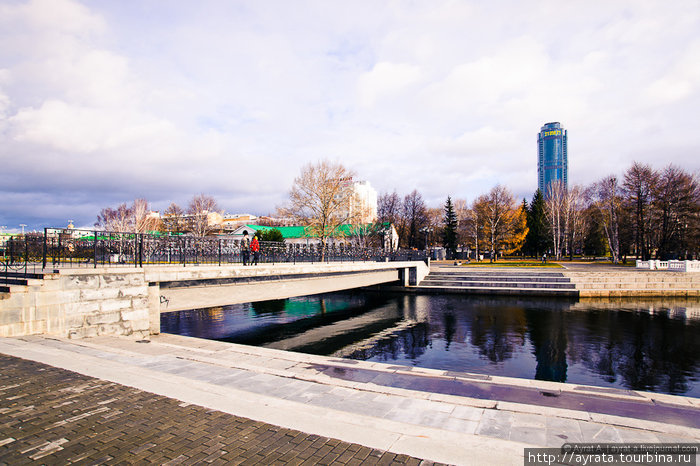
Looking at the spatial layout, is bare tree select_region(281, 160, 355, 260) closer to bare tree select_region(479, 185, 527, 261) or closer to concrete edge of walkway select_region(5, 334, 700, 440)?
bare tree select_region(479, 185, 527, 261)

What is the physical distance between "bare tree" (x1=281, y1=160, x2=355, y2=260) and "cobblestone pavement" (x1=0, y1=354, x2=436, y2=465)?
129 feet

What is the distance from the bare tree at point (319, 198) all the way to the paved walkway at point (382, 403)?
36838 millimetres

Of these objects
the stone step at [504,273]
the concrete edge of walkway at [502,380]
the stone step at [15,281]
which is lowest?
the stone step at [504,273]

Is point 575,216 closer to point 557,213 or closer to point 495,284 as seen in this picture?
point 557,213

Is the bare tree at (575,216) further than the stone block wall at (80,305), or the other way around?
the bare tree at (575,216)

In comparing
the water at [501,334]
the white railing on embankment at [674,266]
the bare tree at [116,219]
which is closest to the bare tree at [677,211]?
the white railing on embankment at [674,266]

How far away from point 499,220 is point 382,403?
5378 centimetres

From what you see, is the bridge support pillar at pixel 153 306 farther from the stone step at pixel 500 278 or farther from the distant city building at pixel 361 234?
the distant city building at pixel 361 234

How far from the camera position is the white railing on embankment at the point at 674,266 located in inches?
1208

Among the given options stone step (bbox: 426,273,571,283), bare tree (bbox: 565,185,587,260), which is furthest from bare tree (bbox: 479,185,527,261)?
stone step (bbox: 426,273,571,283)

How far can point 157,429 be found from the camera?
178 inches

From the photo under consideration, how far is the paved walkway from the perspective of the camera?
14.2 ft

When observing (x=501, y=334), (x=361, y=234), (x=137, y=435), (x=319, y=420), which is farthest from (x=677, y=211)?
(x=137, y=435)

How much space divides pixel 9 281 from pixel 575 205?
241 feet
